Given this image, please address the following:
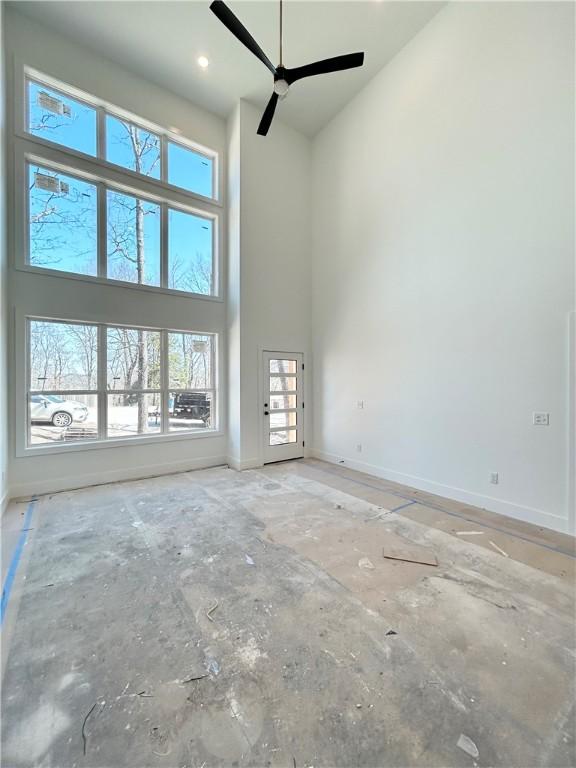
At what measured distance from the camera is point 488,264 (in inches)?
147

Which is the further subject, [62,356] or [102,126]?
[102,126]

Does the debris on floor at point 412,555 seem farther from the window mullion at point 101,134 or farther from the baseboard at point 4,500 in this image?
the window mullion at point 101,134

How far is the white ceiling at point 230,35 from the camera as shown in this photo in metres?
4.11

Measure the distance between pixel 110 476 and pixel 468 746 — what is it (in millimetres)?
4772

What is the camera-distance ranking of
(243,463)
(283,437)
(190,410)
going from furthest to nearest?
1. (283,437)
2. (190,410)
3. (243,463)

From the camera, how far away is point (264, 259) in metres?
5.75

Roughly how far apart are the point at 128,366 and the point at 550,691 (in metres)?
5.38

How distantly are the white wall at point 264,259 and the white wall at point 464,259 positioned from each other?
33.9 inches

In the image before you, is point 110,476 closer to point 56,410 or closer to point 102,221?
point 56,410

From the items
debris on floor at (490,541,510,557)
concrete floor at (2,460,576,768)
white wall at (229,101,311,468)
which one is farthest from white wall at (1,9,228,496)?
debris on floor at (490,541,510,557)

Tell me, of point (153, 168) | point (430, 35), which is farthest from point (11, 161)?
point (430, 35)

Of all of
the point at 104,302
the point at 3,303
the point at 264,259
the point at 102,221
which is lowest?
the point at 3,303

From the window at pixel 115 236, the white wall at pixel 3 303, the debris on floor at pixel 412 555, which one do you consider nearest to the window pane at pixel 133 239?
the window at pixel 115 236

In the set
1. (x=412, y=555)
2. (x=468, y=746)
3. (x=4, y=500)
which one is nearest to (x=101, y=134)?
(x=4, y=500)
